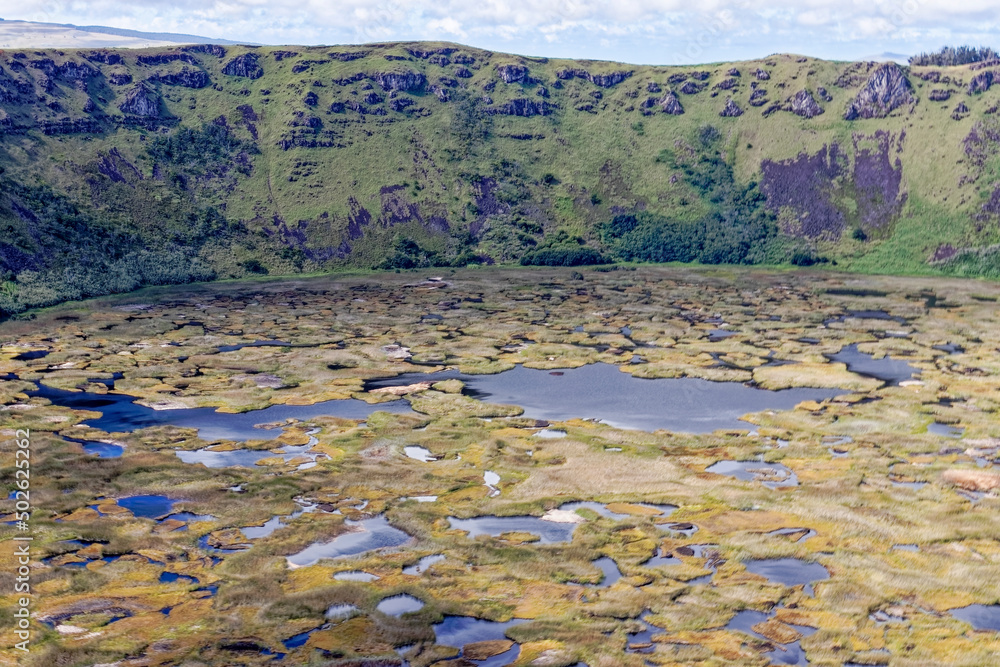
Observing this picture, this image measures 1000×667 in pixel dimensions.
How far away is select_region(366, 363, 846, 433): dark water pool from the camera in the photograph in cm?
8825

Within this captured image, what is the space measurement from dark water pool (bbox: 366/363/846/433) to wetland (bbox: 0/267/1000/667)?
0.44 metres

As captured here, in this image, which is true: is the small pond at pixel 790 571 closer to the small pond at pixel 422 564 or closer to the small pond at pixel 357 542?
the small pond at pixel 422 564

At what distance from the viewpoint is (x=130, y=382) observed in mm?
99062

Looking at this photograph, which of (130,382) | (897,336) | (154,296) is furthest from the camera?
(154,296)

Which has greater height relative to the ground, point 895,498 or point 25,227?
point 25,227

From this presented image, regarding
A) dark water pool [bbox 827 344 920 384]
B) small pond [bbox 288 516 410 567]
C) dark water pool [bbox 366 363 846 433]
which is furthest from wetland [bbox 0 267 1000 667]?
dark water pool [bbox 827 344 920 384]

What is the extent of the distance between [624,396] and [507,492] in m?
31.6

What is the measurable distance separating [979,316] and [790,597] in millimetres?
106647

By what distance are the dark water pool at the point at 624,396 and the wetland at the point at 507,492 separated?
0.44m

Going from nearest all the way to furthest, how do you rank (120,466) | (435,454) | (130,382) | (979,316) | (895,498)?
(895,498) < (120,466) < (435,454) < (130,382) < (979,316)

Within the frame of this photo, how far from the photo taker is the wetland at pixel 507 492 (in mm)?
47125

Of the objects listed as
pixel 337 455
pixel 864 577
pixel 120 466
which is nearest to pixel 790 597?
pixel 864 577

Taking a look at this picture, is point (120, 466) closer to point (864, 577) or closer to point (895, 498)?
point (864, 577)

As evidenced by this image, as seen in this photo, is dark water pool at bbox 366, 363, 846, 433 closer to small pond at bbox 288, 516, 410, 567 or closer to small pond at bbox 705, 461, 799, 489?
small pond at bbox 705, 461, 799, 489
